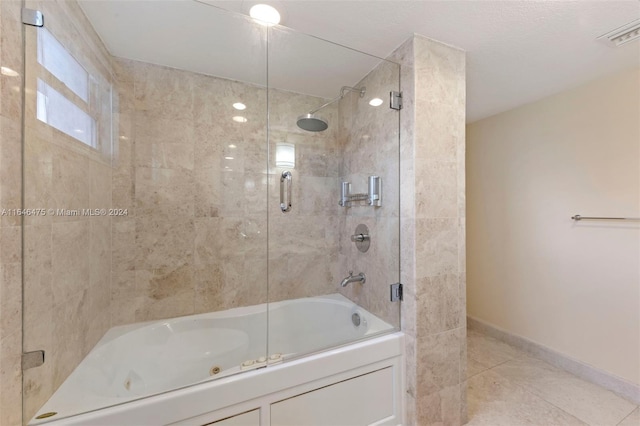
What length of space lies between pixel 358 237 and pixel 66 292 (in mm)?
1775

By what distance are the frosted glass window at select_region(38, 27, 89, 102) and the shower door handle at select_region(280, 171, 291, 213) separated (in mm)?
1293

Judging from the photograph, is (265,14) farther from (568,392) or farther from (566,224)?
(568,392)

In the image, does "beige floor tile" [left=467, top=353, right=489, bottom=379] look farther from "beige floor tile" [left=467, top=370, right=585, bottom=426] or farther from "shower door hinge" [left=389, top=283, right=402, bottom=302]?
"shower door hinge" [left=389, top=283, right=402, bottom=302]

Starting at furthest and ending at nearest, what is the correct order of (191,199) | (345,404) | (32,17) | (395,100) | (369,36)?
(191,199) < (395,100) < (369,36) < (345,404) < (32,17)

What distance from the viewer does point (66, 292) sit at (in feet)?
3.84

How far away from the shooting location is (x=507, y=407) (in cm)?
167

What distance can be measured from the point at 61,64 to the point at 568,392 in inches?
146

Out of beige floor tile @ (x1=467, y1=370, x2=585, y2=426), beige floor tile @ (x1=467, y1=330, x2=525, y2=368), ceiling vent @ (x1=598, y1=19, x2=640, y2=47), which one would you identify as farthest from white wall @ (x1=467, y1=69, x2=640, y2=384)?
beige floor tile @ (x1=467, y1=370, x2=585, y2=426)

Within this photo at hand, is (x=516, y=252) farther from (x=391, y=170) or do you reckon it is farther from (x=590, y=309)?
(x=391, y=170)

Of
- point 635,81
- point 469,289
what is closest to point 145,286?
point 469,289

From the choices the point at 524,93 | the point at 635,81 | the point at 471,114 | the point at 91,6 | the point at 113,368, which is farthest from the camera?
the point at 471,114

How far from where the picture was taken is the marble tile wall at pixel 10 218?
0.84 m

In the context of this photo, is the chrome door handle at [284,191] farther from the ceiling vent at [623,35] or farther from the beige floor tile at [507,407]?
the ceiling vent at [623,35]

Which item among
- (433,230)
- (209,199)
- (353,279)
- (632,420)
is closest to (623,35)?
(433,230)
